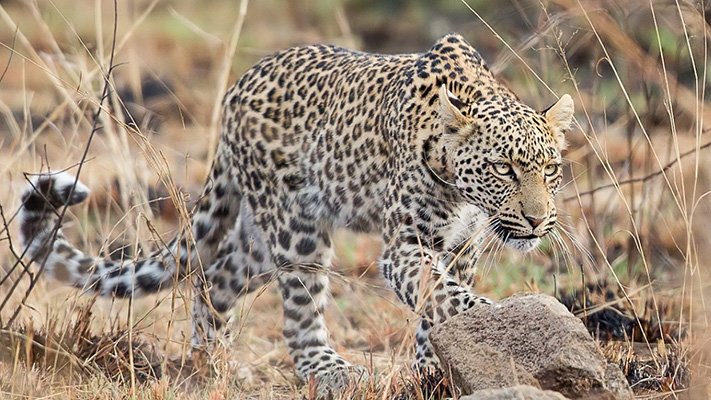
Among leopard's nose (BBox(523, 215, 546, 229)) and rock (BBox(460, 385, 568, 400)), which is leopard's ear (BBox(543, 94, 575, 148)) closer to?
leopard's nose (BBox(523, 215, 546, 229))

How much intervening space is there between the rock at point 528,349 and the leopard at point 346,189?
410 mm

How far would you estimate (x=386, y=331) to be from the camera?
7.04m

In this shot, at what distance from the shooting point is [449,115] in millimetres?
5625

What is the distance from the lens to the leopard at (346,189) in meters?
5.47

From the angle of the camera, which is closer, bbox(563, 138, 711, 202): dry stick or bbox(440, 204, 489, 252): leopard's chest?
bbox(563, 138, 711, 202): dry stick

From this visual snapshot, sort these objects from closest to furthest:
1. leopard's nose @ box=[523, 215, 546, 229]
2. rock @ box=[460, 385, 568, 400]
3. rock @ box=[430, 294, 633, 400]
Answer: rock @ box=[460, 385, 568, 400], rock @ box=[430, 294, 633, 400], leopard's nose @ box=[523, 215, 546, 229]

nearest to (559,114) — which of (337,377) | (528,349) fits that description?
(528,349)

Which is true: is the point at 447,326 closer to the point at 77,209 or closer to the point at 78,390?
the point at 78,390

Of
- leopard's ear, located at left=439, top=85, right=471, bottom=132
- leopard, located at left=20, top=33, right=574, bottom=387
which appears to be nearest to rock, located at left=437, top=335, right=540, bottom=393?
leopard, located at left=20, top=33, right=574, bottom=387

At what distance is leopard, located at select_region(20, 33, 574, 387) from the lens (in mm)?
5473

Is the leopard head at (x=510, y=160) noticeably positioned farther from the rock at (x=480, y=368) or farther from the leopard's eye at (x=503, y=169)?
the rock at (x=480, y=368)

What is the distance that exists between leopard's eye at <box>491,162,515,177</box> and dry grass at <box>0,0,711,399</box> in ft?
1.22

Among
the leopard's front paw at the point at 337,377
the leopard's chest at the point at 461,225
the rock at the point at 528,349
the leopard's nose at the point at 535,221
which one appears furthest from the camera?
the leopard's front paw at the point at 337,377

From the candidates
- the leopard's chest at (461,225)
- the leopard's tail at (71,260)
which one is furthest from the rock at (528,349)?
the leopard's tail at (71,260)
